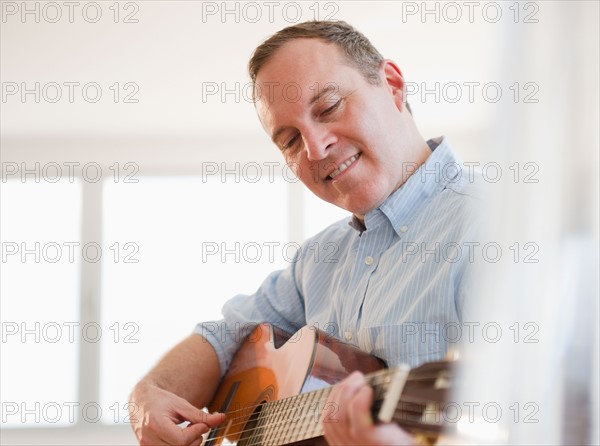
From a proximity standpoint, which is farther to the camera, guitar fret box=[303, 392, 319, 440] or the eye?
the eye

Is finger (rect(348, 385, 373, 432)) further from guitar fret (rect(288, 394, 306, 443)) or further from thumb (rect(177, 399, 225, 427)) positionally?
thumb (rect(177, 399, 225, 427))

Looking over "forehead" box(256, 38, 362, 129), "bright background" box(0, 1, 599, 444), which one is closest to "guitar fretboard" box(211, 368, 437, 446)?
"forehead" box(256, 38, 362, 129)

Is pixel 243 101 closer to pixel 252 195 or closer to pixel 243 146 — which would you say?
pixel 243 146

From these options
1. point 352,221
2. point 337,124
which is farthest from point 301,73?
point 352,221

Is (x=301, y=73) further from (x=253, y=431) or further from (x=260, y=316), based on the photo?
(x=253, y=431)

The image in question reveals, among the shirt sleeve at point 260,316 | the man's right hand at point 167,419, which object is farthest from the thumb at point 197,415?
the shirt sleeve at point 260,316

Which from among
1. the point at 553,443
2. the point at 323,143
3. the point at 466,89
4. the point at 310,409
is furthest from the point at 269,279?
the point at 466,89

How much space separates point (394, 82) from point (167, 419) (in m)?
0.65

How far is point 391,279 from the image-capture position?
1043 mm

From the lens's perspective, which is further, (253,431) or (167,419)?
(167,419)

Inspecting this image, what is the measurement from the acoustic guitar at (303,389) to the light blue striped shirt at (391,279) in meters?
0.05

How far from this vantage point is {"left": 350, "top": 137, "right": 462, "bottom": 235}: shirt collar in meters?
1.09

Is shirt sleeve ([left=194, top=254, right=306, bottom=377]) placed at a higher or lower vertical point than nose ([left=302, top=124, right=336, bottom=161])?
lower

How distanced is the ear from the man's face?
45mm
